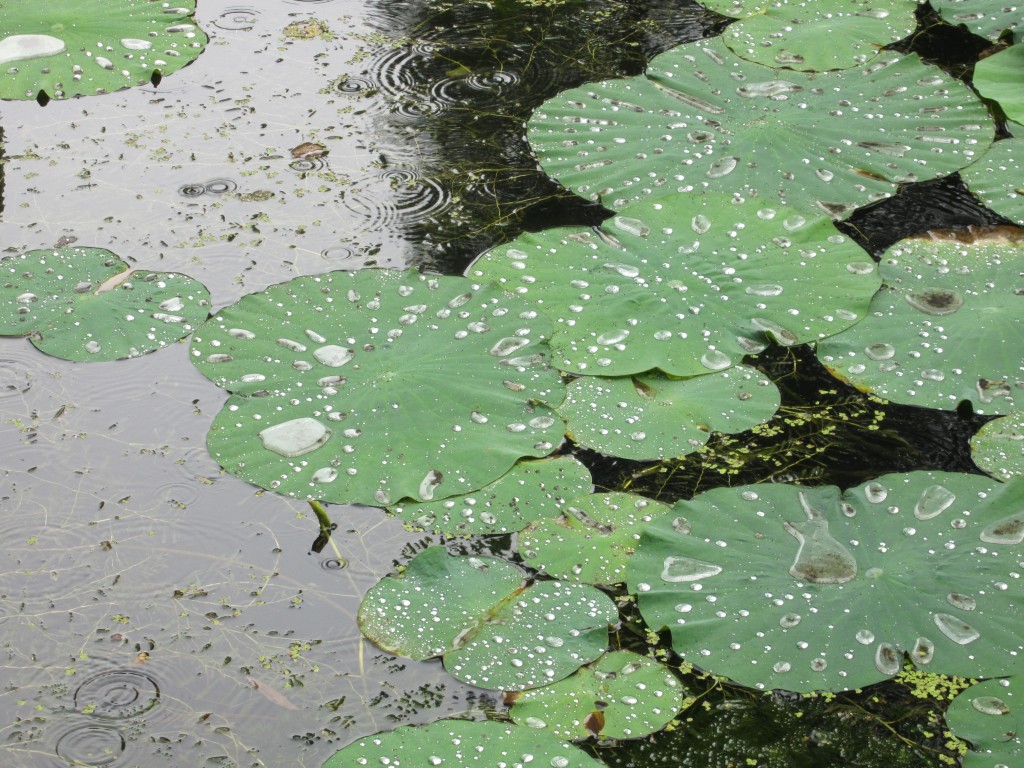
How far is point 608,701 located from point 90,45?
3259 millimetres

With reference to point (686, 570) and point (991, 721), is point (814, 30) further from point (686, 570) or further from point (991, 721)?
point (991, 721)

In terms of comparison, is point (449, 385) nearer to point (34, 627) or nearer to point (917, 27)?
point (34, 627)

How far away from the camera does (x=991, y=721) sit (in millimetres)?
1964

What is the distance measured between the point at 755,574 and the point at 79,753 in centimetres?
134

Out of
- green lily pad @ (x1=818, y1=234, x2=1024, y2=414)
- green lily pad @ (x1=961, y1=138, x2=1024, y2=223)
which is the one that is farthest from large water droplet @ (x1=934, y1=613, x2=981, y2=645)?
green lily pad @ (x1=961, y1=138, x2=1024, y2=223)

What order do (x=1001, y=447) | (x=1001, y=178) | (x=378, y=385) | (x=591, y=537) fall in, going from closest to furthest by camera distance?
(x=591, y=537) < (x=1001, y=447) < (x=378, y=385) < (x=1001, y=178)

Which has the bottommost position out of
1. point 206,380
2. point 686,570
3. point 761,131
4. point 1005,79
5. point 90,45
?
point 206,380

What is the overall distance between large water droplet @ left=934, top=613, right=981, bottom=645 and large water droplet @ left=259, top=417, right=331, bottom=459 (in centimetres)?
→ 139

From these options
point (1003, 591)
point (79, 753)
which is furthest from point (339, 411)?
point (1003, 591)

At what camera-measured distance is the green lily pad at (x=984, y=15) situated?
4012 millimetres

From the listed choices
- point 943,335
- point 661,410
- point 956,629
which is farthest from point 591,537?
point 943,335

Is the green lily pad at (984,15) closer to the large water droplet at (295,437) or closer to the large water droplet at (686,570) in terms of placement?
the large water droplet at (686,570)

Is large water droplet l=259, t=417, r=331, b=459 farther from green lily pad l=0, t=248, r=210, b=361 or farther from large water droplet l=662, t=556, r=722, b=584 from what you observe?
large water droplet l=662, t=556, r=722, b=584

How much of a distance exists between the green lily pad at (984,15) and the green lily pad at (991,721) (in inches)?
111
